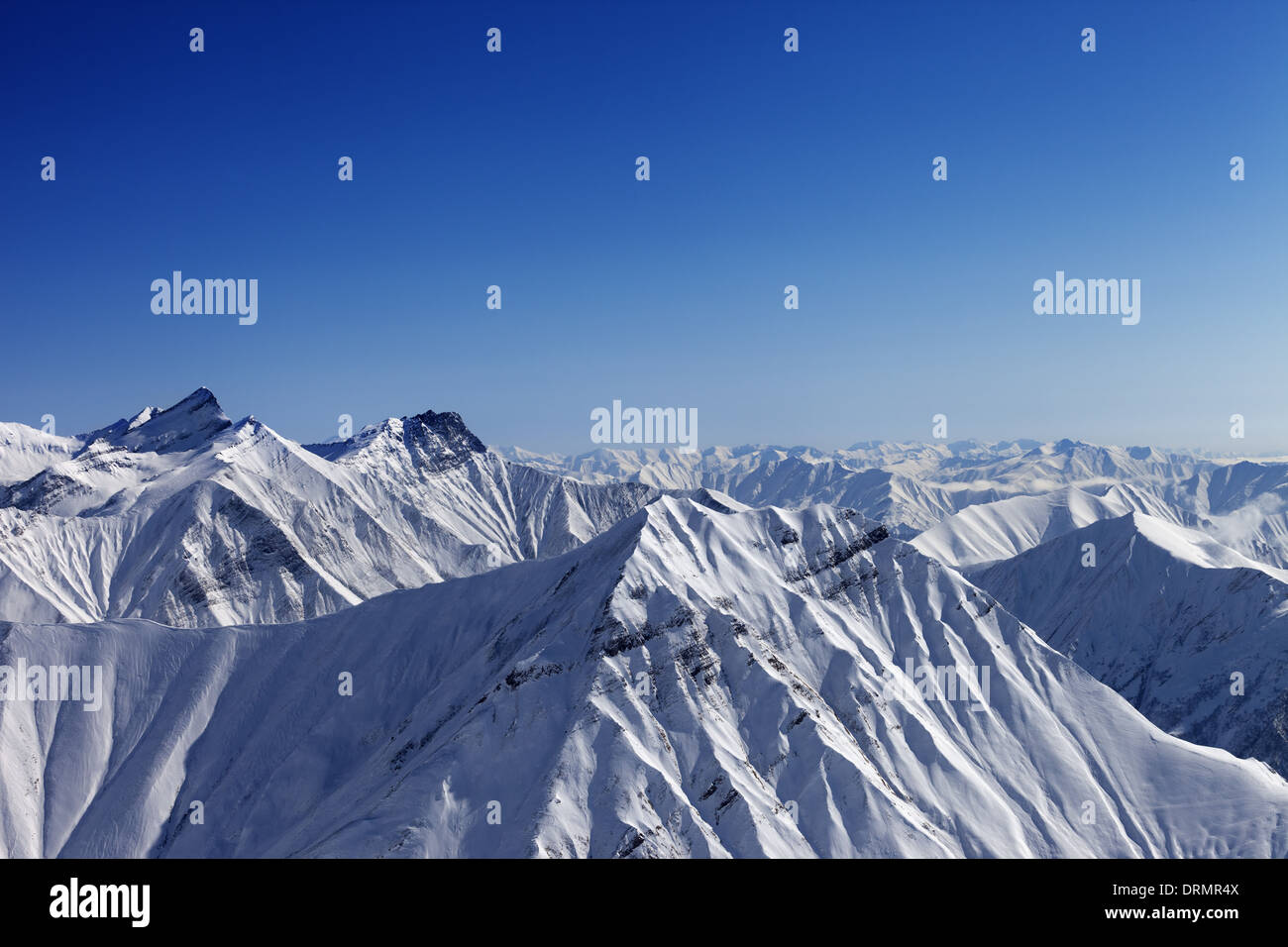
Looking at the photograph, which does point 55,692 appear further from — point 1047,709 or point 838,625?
point 1047,709

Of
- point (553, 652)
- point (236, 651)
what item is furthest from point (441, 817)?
point (236, 651)

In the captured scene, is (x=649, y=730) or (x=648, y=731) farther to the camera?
(x=649, y=730)
